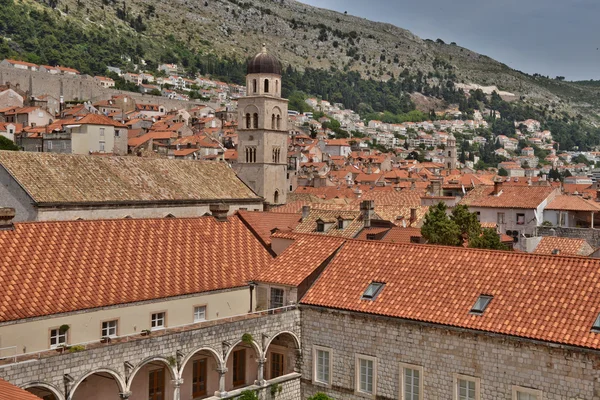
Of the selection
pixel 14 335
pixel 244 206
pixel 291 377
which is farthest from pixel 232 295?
pixel 244 206

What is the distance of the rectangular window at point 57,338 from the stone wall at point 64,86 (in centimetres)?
12194

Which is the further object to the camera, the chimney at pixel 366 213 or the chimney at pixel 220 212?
the chimney at pixel 366 213

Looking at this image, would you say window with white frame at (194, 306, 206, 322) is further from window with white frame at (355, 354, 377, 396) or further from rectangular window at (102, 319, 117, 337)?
window with white frame at (355, 354, 377, 396)

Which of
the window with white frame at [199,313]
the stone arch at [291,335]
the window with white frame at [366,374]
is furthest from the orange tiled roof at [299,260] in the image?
the window with white frame at [366,374]

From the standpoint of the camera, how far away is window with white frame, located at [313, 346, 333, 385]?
25.4m

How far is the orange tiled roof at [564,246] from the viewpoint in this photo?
39.2 metres

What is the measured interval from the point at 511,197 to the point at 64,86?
113 metres

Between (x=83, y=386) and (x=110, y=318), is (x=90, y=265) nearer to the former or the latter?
(x=110, y=318)

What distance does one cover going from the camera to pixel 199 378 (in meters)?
26.3

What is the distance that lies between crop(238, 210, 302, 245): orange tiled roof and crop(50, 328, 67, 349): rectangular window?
40.6ft

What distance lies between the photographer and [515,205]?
169ft

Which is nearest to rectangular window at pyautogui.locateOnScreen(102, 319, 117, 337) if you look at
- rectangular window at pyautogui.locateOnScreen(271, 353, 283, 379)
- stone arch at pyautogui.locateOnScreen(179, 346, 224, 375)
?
stone arch at pyautogui.locateOnScreen(179, 346, 224, 375)

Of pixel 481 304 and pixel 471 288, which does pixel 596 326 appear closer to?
pixel 481 304

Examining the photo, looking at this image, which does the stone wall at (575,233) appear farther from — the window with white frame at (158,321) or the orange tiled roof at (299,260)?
the window with white frame at (158,321)
